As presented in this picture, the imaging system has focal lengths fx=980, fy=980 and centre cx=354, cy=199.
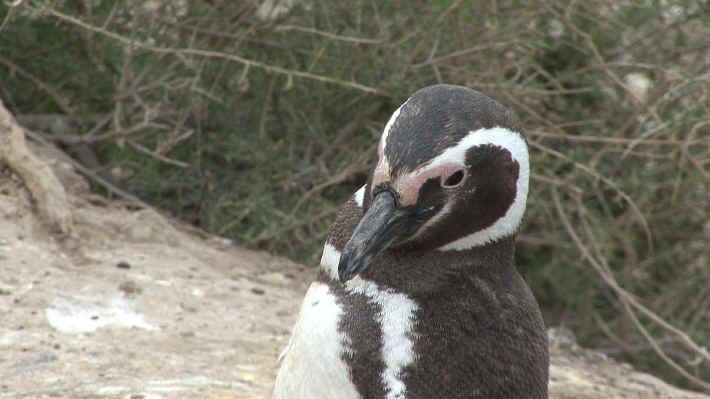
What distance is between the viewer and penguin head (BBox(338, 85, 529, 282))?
1547 mm

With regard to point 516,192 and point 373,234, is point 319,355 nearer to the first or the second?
point 373,234

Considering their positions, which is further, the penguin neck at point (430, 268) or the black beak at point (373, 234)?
the penguin neck at point (430, 268)

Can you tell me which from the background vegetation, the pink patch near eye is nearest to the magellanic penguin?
the pink patch near eye

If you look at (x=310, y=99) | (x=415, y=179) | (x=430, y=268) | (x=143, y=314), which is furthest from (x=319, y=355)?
(x=310, y=99)

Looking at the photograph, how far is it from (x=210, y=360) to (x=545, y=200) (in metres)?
1.75

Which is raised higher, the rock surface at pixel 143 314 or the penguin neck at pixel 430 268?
the penguin neck at pixel 430 268

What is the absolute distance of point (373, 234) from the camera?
4.99 feet

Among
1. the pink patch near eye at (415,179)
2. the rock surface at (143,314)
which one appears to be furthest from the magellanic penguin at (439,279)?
the rock surface at (143,314)

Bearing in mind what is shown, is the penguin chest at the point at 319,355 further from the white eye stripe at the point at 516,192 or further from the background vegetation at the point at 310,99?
the background vegetation at the point at 310,99

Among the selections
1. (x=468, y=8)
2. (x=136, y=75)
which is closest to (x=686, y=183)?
(x=468, y=8)

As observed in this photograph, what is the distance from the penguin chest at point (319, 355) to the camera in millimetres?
1655

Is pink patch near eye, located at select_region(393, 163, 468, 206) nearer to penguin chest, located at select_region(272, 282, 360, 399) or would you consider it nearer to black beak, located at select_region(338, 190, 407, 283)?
black beak, located at select_region(338, 190, 407, 283)

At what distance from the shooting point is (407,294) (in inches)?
64.5

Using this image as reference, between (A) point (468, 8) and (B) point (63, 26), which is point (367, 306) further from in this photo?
(B) point (63, 26)
